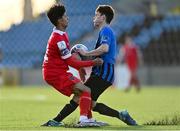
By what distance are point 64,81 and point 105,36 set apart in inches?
33.2

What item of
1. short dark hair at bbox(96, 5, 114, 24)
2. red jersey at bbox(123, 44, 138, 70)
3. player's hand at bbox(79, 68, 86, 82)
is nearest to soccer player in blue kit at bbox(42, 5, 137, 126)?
short dark hair at bbox(96, 5, 114, 24)

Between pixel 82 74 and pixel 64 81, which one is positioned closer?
pixel 64 81

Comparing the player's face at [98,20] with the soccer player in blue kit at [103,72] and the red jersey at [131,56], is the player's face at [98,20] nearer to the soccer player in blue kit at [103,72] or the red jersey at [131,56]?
the soccer player in blue kit at [103,72]

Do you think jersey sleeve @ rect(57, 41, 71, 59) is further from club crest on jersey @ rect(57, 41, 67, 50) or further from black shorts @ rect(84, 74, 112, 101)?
black shorts @ rect(84, 74, 112, 101)

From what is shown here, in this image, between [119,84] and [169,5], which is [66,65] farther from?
[169,5]

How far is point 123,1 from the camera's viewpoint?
34094 millimetres

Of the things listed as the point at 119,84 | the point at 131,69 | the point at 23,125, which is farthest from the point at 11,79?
the point at 23,125

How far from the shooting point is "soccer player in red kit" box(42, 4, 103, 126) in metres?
9.47

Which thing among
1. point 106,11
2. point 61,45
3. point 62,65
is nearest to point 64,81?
point 62,65

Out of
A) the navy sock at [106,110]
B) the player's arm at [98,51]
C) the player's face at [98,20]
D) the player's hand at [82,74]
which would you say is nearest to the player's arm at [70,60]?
the player's arm at [98,51]

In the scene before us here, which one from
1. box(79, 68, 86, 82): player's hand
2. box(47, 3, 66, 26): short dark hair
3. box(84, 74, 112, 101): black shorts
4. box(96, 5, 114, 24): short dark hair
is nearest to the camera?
box(47, 3, 66, 26): short dark hair

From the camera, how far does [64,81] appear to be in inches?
375

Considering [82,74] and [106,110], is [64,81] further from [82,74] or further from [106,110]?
[106,110]

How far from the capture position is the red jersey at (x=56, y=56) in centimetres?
952
